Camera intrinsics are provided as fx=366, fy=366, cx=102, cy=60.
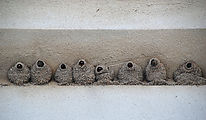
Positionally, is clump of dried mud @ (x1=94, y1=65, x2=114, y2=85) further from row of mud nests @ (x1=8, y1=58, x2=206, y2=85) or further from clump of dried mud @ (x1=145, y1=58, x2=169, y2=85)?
clump of dried mud @ (x1=145, y1=58, x2=169, y2=85)

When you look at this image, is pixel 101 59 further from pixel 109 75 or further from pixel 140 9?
pixel 140 9

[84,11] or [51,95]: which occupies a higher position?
[84,11]

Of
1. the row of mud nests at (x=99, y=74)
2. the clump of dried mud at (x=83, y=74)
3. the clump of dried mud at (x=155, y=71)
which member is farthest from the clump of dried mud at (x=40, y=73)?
the clump of dried mud at (x=155, y=71)

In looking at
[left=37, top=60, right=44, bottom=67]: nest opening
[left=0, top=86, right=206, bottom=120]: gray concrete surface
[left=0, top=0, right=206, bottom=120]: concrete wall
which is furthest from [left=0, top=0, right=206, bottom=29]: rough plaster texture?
[left=0, top=86, right=206, bottom=120]: gray concrete surface

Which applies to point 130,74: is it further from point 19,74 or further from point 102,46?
point 19,74

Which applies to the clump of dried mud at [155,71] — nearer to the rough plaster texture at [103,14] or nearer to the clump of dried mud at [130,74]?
the clump of dried mud at [130,74]

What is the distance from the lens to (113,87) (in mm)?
3047

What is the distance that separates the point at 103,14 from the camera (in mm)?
3260

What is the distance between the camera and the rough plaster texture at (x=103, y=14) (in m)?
3.21

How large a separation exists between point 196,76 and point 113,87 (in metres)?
0.72

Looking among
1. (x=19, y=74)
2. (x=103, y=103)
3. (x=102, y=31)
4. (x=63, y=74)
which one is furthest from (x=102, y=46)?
(x=19, y=74)

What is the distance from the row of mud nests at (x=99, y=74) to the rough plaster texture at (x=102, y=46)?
9 centimetres

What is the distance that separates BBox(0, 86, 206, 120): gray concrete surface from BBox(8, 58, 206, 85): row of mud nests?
0.08 m

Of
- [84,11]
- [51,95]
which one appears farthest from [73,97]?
[84,11]
